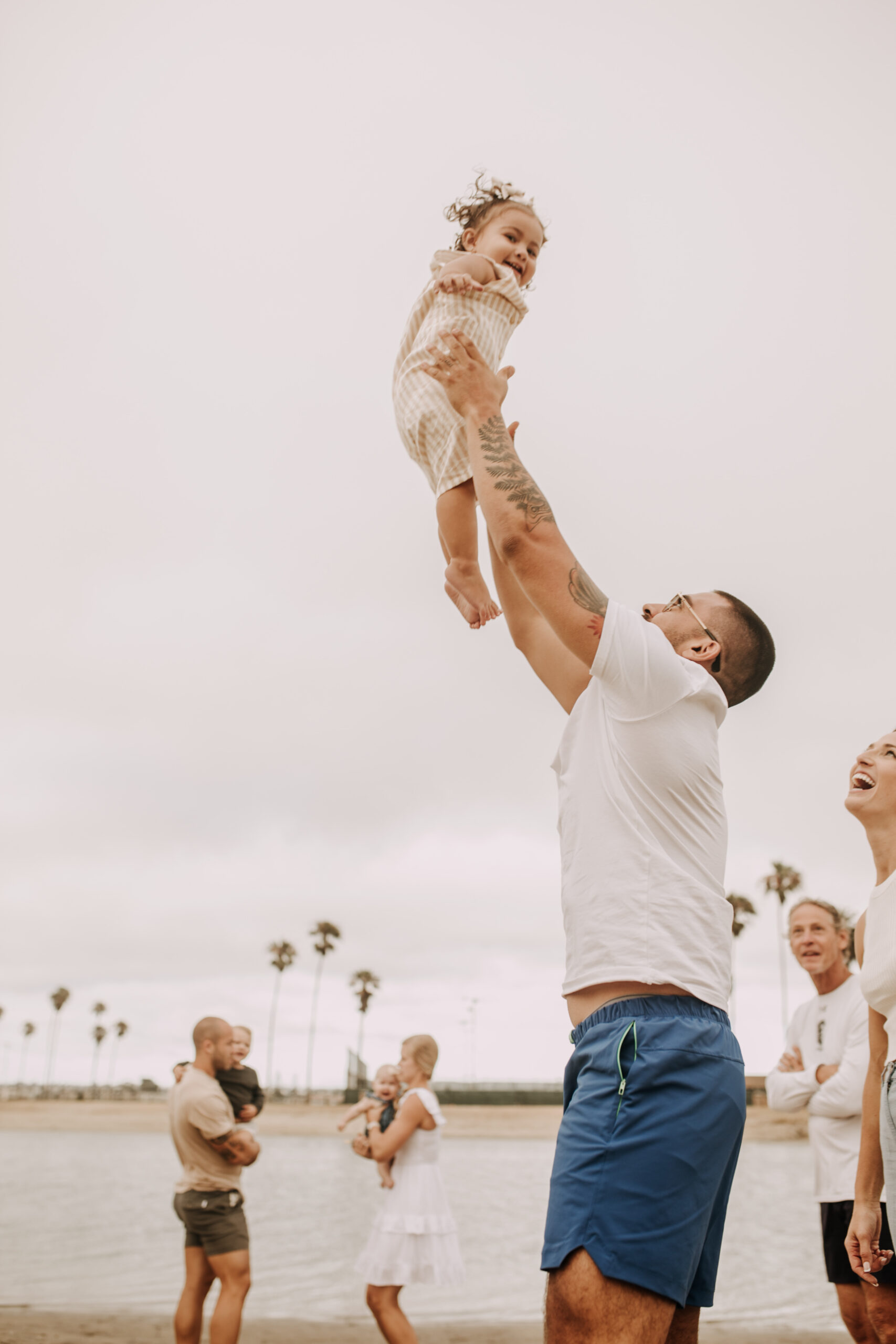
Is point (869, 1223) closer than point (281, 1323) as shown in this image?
Yes

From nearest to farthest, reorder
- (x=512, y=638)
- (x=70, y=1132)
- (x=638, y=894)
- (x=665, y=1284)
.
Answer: (x=665, y=1284)
(x=638, y=894)
(x=512, y=638)
(x=70, y=1132)

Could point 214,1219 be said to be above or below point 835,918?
below

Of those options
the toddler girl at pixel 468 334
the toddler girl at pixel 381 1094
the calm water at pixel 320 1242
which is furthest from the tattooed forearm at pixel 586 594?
the toddler girl at pixel 381 1094

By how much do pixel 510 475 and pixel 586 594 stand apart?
0.39m

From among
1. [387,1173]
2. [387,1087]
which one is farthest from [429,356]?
[387,1087]

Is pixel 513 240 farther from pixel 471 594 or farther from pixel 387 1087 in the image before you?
pixel 387 1087

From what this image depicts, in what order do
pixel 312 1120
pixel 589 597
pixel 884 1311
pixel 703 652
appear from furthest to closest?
pixel 312 1120, pixel 884 1311, pixel 703 652, pixel 589 597

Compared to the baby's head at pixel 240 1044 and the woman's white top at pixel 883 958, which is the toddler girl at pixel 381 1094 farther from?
the woman's white top at pixel 883 958

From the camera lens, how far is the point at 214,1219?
6.33 m

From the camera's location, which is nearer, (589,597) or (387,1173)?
(589,597)

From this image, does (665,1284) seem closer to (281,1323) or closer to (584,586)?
(584,586)

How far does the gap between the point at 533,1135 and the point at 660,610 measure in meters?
57.1

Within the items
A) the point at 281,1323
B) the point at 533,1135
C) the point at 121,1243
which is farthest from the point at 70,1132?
the point at 281,1323

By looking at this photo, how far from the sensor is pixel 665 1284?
1794 millimetres
